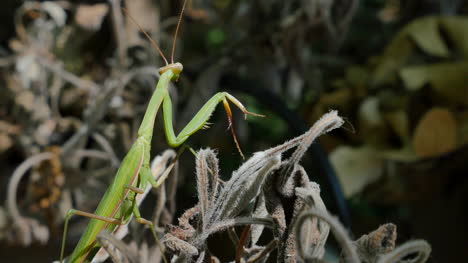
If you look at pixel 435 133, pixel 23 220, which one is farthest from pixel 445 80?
pixel 23 220

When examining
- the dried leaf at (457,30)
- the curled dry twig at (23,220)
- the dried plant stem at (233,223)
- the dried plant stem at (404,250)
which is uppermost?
the dried leaf at (457,30)

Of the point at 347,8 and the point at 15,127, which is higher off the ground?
the point at 347,8

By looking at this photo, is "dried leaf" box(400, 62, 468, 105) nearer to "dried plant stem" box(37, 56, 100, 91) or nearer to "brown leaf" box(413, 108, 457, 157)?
"brown leaf" box(413, 108, 457, 157)

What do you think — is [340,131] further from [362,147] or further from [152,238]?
[152,238]

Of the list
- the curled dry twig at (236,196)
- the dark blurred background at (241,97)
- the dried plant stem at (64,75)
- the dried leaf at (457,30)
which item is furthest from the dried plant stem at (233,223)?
the dried leaf at (457,30)

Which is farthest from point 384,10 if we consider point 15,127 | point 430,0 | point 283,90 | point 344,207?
point 15,127

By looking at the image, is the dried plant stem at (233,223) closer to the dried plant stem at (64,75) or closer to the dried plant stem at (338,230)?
the dried plant stem at (338,230)
